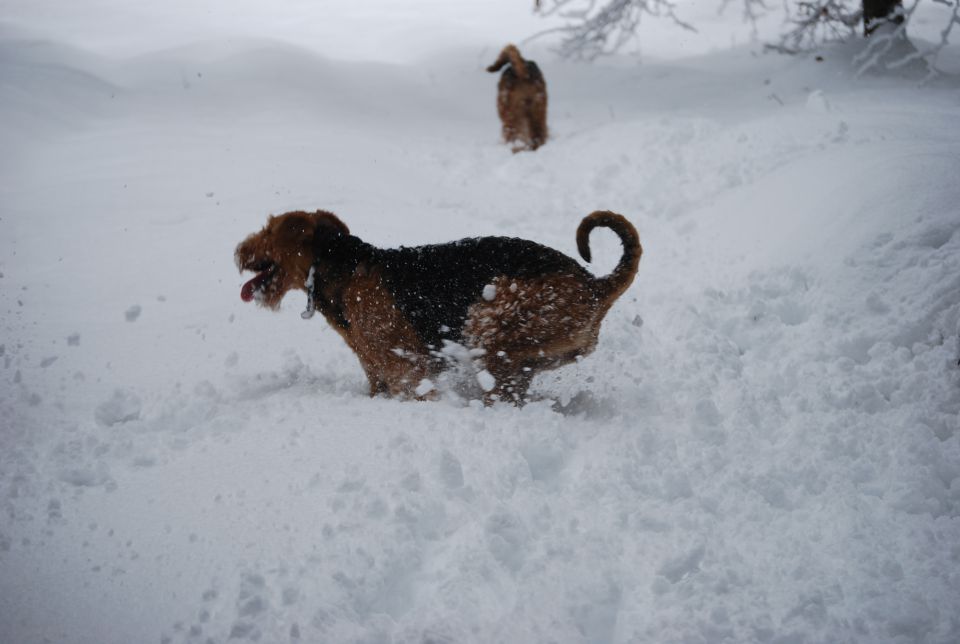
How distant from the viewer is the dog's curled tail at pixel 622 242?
313 cm

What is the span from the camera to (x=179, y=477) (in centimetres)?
259

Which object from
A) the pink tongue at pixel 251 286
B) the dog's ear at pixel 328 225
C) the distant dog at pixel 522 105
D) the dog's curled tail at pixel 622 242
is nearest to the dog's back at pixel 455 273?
the dog's curled tail at pixel 622 242

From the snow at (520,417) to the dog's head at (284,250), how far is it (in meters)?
0.47

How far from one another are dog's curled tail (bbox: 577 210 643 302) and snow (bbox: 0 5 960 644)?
61cm

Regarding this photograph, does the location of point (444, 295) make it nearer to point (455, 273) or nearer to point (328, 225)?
point (455, 273)

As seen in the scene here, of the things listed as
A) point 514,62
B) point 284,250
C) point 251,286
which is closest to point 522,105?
point 514,62

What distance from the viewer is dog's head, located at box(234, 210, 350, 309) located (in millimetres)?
3607

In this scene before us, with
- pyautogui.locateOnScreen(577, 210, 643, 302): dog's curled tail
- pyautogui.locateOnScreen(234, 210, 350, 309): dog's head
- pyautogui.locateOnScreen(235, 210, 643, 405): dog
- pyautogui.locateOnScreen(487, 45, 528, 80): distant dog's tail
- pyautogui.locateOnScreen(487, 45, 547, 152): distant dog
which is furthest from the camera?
A: pyautogui.locateOnScreen(487, 45, 528, 80): distant dog's tail

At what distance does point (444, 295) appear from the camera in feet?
11.1

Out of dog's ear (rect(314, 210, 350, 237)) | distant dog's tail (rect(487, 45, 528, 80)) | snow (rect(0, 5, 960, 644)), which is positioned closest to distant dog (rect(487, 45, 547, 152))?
distant dog's tail (rect(487, 45, 528, 80))

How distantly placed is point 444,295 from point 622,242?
37.6 inches

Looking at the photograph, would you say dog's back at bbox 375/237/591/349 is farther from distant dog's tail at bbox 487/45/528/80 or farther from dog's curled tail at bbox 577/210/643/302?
distant dog's tail at bbox 487/45/528/80

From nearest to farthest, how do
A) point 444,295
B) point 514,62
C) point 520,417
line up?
point 520,417, point 444,295, point 514,62

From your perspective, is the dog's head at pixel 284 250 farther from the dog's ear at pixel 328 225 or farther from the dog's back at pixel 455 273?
the dog's back at pixel 455 273
